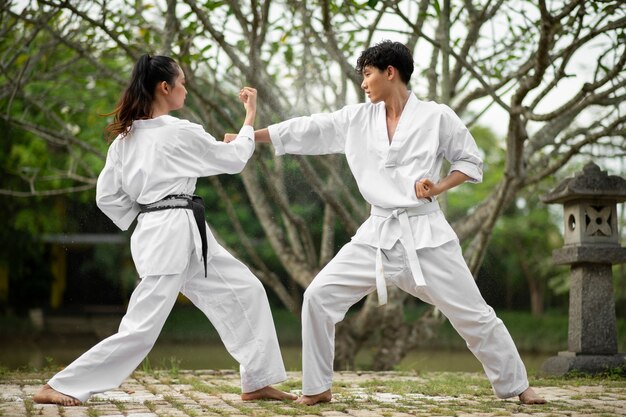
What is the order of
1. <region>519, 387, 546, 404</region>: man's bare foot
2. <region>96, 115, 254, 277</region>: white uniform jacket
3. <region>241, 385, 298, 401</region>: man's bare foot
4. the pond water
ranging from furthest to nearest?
the pond water
<region>241, 385, 298, 401</region>: man's bare foot
<region>519, 387, 546, 404</region>: man's bare foot
<region>96, 115, 254, 277</region>: white uniform jacket

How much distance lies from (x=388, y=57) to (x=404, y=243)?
0.88 metres

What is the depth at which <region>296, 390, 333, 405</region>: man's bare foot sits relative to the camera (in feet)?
13.1

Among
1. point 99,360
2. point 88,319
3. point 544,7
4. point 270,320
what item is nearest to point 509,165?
point 544,7

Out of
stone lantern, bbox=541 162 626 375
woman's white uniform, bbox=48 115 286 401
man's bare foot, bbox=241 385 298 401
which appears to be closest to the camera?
woman's white uniform, bbox=48 115 286 401

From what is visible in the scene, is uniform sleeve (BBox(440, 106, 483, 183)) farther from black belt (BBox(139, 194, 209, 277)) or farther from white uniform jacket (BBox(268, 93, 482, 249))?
black belt (BBox(139, 194, 209, 277))

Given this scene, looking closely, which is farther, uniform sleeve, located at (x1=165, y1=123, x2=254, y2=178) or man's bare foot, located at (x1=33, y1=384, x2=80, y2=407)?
uniform sleeve, located at (x1=165, y1=123, x2=254, y2=178)

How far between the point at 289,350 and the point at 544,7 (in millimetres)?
10741

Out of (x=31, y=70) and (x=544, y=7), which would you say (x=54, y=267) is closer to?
(x=31, y=70)

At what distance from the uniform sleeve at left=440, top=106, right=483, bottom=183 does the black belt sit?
3.91ft

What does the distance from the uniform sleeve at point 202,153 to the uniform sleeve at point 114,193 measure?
307 mm

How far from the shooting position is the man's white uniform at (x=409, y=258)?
3980 millimetres

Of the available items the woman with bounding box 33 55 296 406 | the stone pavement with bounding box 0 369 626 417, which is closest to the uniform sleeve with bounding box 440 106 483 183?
the woman with bounding box 33 55 296 406

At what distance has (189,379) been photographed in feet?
17.3

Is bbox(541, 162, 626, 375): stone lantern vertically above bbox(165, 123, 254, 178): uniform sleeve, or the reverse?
bbox(165, 123, 254, 178): uniform sleeve
